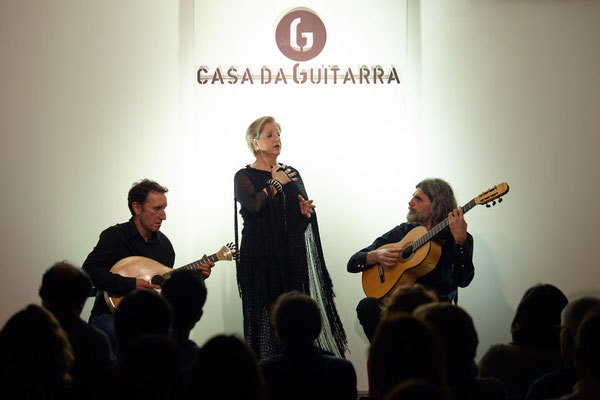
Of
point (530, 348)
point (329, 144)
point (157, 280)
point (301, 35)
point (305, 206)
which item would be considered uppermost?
point (301, 35)

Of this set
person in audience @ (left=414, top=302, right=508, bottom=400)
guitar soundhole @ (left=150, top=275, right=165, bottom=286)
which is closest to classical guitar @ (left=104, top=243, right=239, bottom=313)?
guitar soundhole @ (left=150, top=275, right=165, bottom=286)

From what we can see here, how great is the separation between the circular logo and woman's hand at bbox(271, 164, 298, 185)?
3.53 feet

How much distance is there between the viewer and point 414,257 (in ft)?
14.3

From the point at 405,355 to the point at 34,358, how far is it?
1121mm

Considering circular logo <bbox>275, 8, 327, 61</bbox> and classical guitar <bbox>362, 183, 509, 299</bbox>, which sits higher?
circular logo <bbox>275, 8, 327, 61</bbox>

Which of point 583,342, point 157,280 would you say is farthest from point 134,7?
point 583,342

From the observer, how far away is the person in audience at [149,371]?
1864 millimetres

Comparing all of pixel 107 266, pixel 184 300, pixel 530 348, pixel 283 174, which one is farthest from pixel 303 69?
pixel 530 348

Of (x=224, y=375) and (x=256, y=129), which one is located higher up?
(x=256, y=129)

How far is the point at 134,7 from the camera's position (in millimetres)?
5191

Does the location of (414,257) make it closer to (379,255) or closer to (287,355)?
(379,255)

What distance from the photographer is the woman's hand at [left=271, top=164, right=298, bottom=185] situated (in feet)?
14.8

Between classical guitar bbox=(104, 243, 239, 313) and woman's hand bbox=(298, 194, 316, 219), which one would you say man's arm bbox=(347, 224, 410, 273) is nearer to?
woman's hand bbox=(298, 194, 316, 219)

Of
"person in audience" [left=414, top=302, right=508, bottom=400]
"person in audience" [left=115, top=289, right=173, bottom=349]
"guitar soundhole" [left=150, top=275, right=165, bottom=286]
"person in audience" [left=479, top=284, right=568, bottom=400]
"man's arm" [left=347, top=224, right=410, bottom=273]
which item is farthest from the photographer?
"man's arm" [left=347, top=224, right=410, bottom=273]
